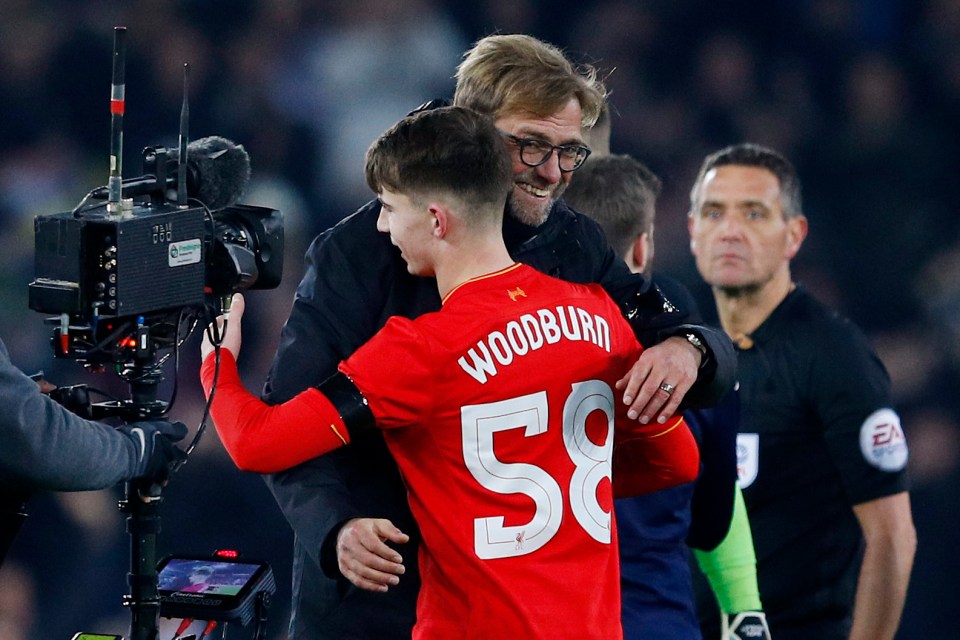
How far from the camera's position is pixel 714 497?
7.64 ft

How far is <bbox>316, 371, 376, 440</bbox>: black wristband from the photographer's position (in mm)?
1538

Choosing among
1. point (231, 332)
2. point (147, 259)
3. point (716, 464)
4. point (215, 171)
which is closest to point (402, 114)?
point (716, 464)

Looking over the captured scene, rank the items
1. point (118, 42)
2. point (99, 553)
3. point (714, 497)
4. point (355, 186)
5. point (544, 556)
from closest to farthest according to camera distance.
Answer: point (544, 556), point (118, 42), point (714, 497), point (99, 553), point (355, 186)

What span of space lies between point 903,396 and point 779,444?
142 cm

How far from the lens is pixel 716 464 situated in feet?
7.55

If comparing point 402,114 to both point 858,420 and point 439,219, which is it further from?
point 439,219

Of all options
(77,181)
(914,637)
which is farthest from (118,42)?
(914,637)

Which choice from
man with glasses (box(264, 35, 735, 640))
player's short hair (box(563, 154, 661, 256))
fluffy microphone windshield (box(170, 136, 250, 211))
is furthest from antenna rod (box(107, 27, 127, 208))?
player's short hair (box(563, 154, 661, 256))

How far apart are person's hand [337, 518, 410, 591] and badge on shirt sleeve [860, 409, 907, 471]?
181 cm

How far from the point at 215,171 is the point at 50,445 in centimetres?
45

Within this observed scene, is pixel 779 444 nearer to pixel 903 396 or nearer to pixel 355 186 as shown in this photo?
pixel 903 396

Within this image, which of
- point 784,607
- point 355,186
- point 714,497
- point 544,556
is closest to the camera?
point 544,556

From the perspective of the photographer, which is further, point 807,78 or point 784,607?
point 807,78

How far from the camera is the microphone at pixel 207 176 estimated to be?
1.82 m
